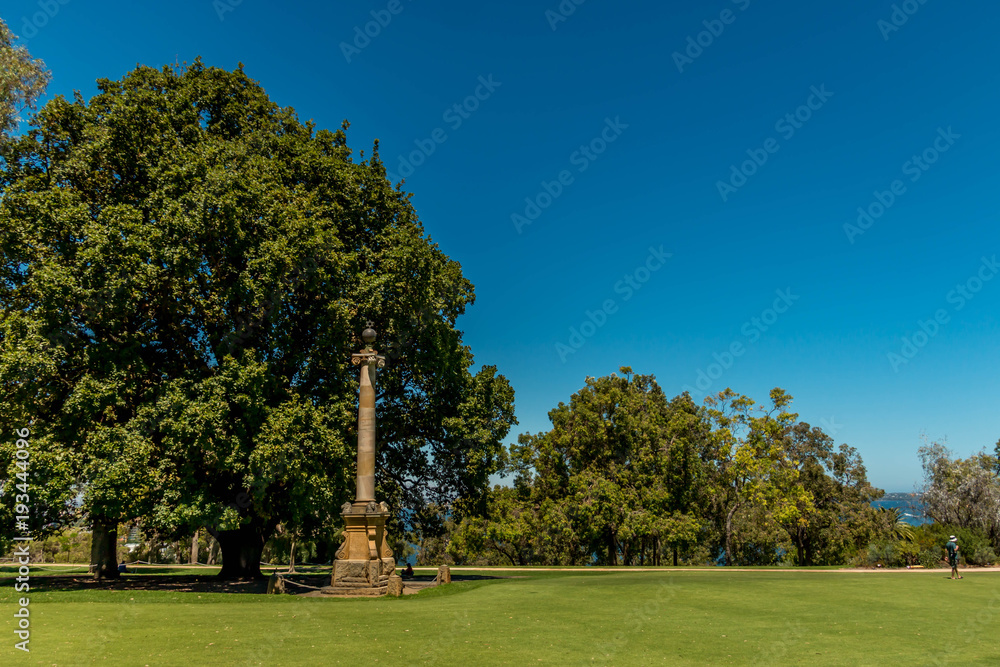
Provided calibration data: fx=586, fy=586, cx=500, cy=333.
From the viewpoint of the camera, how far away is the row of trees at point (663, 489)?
35.3 meters

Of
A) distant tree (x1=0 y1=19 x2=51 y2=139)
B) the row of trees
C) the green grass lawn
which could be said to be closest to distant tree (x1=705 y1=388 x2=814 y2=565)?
the row of trees

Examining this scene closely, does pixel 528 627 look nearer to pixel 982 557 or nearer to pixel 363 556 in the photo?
pixel 363 556

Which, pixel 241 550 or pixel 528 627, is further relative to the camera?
pixel 241 550

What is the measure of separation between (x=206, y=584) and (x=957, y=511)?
1507 inches

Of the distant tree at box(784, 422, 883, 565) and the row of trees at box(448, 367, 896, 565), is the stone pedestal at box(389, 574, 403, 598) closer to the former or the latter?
the row of trees at box(448, 367, 896, 565)

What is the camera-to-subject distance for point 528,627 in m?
11.1

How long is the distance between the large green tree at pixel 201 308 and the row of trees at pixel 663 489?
42.9 ft

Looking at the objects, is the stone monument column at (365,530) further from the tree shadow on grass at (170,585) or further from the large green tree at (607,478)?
the large green tree at (607,478)

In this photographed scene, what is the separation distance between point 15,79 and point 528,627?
2444 centimetres

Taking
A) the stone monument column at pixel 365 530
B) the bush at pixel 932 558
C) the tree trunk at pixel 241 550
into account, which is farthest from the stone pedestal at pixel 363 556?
the bush at pixel 932 558

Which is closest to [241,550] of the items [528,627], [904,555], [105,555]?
[105,555]

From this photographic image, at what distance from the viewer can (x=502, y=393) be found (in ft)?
88.3

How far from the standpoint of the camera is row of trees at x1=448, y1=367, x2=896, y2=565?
116ft

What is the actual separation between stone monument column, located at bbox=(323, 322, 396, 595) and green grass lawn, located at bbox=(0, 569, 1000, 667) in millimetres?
1466
